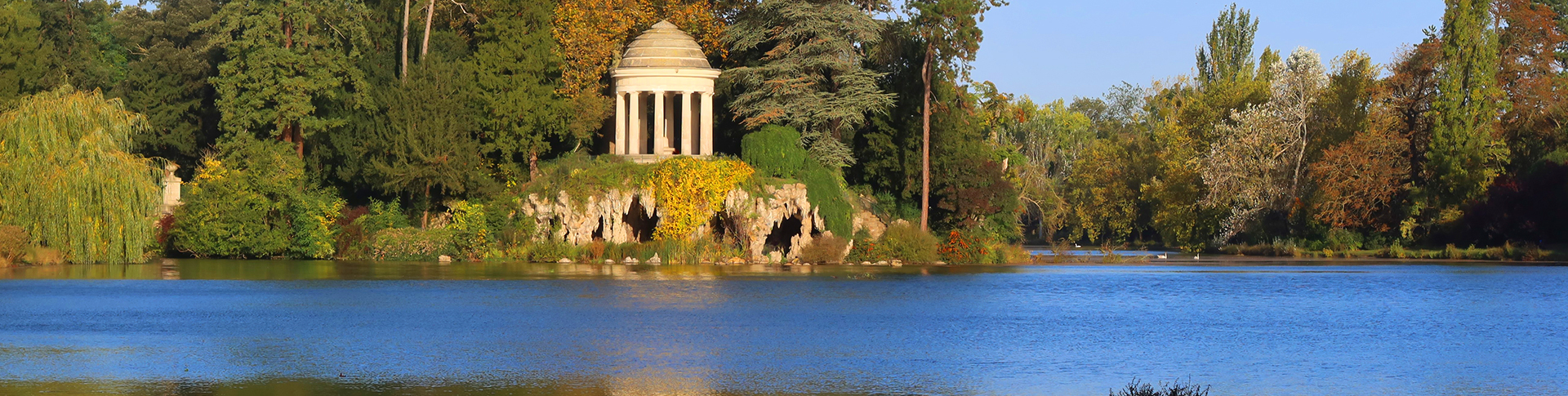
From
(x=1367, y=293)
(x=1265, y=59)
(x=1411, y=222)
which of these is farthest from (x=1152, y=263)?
(x=1265, y=59)

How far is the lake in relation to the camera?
2031cm

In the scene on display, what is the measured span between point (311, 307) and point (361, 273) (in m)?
14.1

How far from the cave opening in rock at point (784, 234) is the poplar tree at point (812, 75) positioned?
9.12 feet

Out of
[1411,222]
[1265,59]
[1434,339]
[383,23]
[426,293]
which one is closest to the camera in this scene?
[1434,339]

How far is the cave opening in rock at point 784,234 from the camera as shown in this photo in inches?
2324

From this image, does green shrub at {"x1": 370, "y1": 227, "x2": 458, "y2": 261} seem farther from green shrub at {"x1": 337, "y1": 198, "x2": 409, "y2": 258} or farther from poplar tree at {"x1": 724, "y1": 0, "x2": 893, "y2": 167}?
poplar tree at {"x1": 724, "y1": 0, "x2": 893, "y2": 167}

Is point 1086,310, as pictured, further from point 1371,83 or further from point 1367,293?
point 1371,83

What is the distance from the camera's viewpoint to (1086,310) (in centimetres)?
3400

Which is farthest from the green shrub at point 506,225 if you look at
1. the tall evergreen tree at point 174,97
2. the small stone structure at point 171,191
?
the tall evergreen tree at point 174,97

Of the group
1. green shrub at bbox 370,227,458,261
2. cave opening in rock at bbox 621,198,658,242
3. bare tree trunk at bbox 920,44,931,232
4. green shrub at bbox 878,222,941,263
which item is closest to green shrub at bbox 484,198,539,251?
green shrub at bbox 370,227,458,261

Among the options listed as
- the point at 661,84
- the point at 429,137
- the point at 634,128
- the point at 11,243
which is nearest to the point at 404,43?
the point at 429,137

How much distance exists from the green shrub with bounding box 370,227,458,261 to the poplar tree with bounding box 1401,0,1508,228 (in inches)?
1687

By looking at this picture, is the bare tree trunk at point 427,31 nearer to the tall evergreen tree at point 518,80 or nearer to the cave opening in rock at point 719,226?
the tall evergreen tree at point 518,80

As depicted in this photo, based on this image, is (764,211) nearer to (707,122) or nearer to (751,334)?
(707,122)
